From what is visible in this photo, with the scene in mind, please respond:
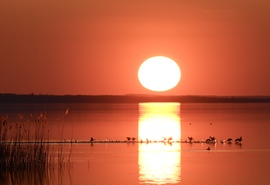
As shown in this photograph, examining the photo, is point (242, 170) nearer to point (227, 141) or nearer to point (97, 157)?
point (97, 157)

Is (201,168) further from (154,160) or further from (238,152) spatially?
(238,152)

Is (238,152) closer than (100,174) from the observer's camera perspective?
No

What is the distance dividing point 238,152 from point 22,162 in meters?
11.3

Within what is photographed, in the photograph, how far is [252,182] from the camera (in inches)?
813

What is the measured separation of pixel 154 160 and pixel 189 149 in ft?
16.6

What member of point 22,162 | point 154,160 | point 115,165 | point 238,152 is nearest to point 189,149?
point 238,152

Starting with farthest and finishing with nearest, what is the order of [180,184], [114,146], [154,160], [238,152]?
[114,146], [238,152], [154,160], [180,184]

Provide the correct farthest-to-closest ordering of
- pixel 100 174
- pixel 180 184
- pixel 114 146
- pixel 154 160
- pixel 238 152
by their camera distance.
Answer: pixel 114 146 → pixel 238 152 → pixel 154 160 → pixel 100 174 → pixel 180 184

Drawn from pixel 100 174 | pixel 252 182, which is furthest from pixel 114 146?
pixel 252 182

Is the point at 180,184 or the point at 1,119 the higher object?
the point at 1,119

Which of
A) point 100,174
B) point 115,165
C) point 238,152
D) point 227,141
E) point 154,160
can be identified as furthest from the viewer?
point 227,141

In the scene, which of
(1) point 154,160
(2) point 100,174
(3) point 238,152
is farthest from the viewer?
(3) point 238,152

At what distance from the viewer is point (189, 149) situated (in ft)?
100

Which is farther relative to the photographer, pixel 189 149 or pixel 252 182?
pixel 189 149
